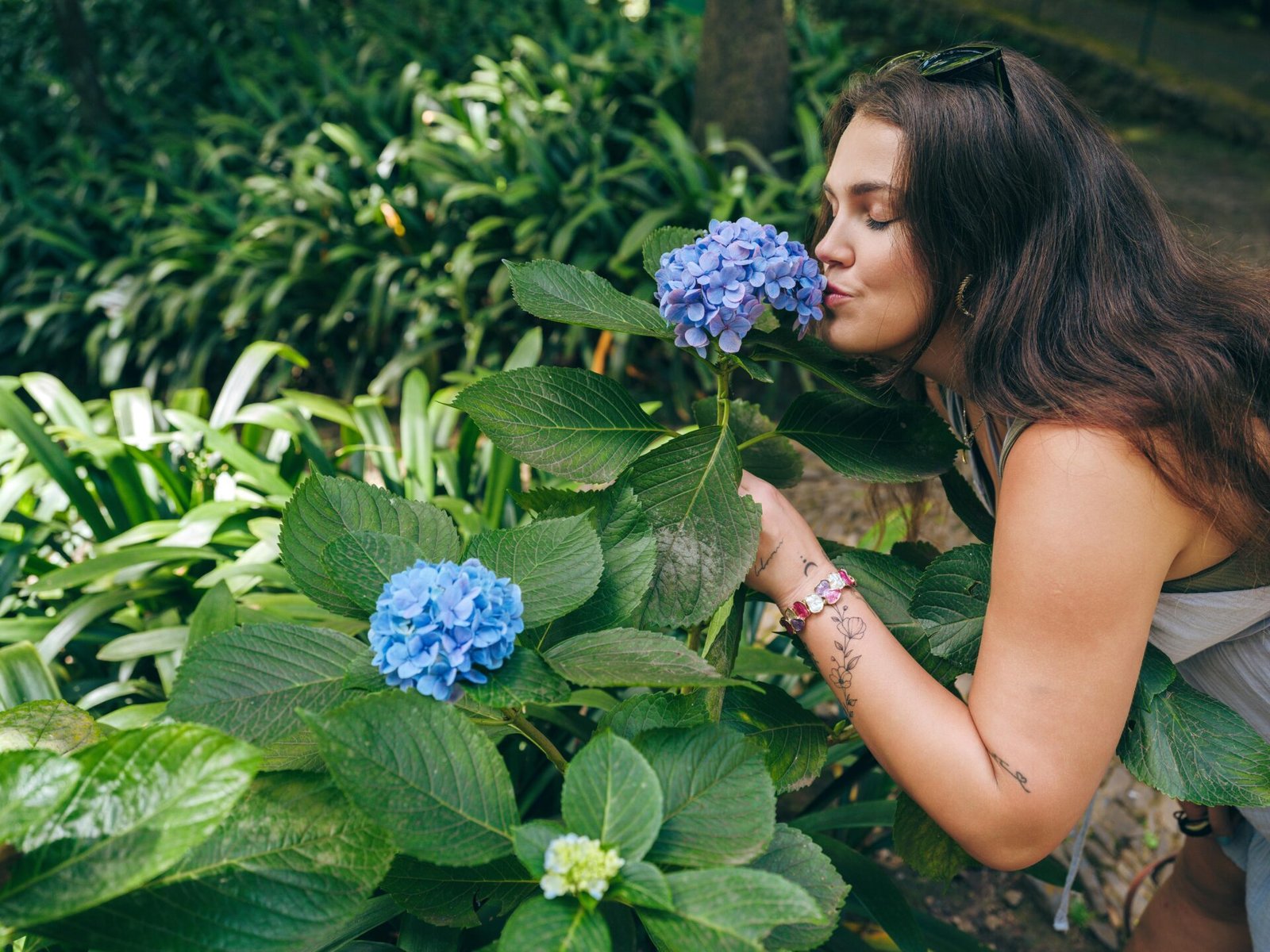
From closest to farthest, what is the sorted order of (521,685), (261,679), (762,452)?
(521,685), (261,679), (762,452)

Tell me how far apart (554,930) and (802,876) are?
0.91 ft

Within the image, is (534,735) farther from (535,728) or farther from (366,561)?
(366,561)

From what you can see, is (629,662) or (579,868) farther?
(629,662)

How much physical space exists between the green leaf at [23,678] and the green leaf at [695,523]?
1.40 meters

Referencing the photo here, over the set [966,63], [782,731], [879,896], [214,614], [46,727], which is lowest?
[879,896]

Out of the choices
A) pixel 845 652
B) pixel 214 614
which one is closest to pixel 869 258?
pixel 845 652

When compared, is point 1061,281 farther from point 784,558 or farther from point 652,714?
point 652,714

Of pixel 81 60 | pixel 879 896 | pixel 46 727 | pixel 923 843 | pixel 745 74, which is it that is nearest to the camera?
pixel 46 727

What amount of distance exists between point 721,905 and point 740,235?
801 millimetres

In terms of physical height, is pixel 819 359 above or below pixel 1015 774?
above

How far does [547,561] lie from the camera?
1.01 metres

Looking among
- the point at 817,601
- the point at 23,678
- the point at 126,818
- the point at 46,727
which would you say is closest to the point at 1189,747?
the point at 817,601

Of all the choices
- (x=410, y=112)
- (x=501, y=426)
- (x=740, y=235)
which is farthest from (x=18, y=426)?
(x=410, y=112)

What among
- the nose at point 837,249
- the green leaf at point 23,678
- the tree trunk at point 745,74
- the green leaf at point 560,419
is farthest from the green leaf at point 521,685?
the tree trunk at point 745,74
